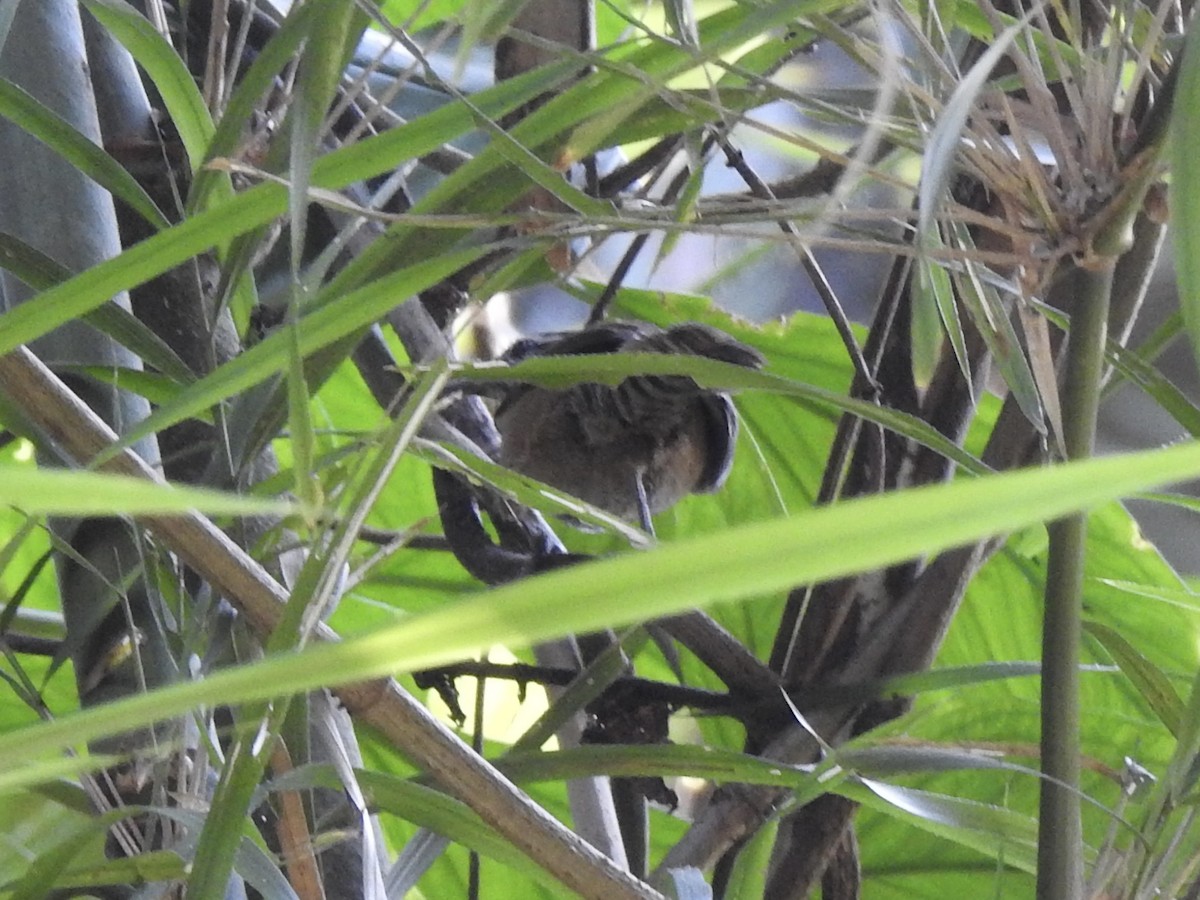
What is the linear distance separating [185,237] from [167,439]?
29 cm

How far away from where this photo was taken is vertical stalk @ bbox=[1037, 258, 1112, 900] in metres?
0.30

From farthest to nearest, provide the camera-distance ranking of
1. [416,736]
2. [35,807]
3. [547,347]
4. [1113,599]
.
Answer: [1113,599]
[547,347]
[35,807]
[416,736]

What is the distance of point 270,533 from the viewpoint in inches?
16.0

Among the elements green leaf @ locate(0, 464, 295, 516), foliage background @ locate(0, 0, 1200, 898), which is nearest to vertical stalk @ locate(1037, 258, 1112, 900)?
foliage background @ locate(0, 0, 1200, 898)

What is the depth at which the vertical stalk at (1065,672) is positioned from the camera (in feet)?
1.00

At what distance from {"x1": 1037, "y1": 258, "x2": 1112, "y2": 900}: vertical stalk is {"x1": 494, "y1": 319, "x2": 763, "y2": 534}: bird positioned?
27cm

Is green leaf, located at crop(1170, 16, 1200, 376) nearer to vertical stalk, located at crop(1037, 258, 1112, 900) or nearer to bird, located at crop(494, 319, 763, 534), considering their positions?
vertical stalk, located at crop(1037, 258, 1112, 900)

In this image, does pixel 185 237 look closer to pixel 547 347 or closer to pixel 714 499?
A: pixel 547 347

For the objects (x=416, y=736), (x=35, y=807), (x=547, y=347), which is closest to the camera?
(x=416, y=736)

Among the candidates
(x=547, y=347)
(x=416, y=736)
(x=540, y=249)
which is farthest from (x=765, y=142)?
(x=416, y=736)

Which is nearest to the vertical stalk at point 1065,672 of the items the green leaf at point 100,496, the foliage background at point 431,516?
the foliage background at point 431,516

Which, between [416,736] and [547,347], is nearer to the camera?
[416,736]

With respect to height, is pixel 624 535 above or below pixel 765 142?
below

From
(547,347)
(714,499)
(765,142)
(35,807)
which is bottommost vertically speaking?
(35,807)
